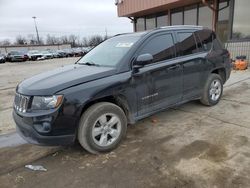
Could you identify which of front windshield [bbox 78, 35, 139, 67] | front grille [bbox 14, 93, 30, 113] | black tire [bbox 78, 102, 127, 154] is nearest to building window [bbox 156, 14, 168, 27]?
front windshield [bbox 78, 35, 139, 67]

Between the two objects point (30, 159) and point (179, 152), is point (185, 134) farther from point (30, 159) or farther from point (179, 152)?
point (30, 159)

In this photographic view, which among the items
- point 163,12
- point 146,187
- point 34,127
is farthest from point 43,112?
point 163,12

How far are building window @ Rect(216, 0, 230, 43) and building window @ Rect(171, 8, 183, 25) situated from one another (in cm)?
271

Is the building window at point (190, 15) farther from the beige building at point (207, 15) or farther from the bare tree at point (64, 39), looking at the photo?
the bare tree at point (64, 39)

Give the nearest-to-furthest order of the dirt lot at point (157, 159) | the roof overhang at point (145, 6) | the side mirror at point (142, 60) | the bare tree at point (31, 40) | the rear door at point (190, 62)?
the dirt lot at point (157, 159)
the side mirror at point (142, 60)
the rear door at point (190, 62)
the roof overhang at point (145, 6)
the bare tree at point (31, 40)

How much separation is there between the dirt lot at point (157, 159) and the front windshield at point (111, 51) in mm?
1357

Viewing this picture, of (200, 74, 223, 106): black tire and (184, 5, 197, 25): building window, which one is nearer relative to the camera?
(200, 74, 223, 106): black tire

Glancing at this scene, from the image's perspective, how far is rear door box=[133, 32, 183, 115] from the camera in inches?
144

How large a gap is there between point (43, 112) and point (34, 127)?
24 cm

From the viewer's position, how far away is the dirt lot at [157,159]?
268cm

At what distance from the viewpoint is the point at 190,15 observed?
43.1 feet

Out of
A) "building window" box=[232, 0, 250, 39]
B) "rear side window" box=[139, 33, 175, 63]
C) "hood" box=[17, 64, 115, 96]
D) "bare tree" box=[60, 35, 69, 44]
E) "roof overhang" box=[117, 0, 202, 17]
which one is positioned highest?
"bare tree" box=[60, 35, 69, 44]

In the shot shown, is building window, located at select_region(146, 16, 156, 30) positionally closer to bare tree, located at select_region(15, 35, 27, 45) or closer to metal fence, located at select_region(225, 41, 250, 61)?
metal fence, located at select_region(225, 41, 250, 61)

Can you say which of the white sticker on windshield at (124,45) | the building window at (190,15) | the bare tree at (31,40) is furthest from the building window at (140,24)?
the bare tree at (31,40)
